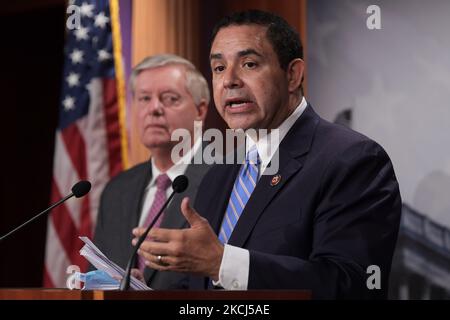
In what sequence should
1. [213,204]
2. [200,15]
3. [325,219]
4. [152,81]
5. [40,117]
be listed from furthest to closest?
1. [40,117]
2. [200,15]
3. [152,81]
4. [213,204]
5. [325,219]

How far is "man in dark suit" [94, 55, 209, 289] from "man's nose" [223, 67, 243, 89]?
1.01 meters

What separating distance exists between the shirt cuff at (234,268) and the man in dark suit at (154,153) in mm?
1470

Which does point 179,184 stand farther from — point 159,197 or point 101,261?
point 159,197

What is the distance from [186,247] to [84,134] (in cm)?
288

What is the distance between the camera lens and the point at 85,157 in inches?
184

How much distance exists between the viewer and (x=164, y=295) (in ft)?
5.65

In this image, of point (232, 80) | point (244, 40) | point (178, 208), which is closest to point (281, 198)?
point (232, 80)

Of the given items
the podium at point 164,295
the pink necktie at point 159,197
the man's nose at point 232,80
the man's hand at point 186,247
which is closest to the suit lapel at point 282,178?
the man's nose at point 232,80

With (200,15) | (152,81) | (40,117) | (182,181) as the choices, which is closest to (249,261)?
(182,181)

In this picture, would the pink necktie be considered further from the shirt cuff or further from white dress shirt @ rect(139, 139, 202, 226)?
the shirt cuff
